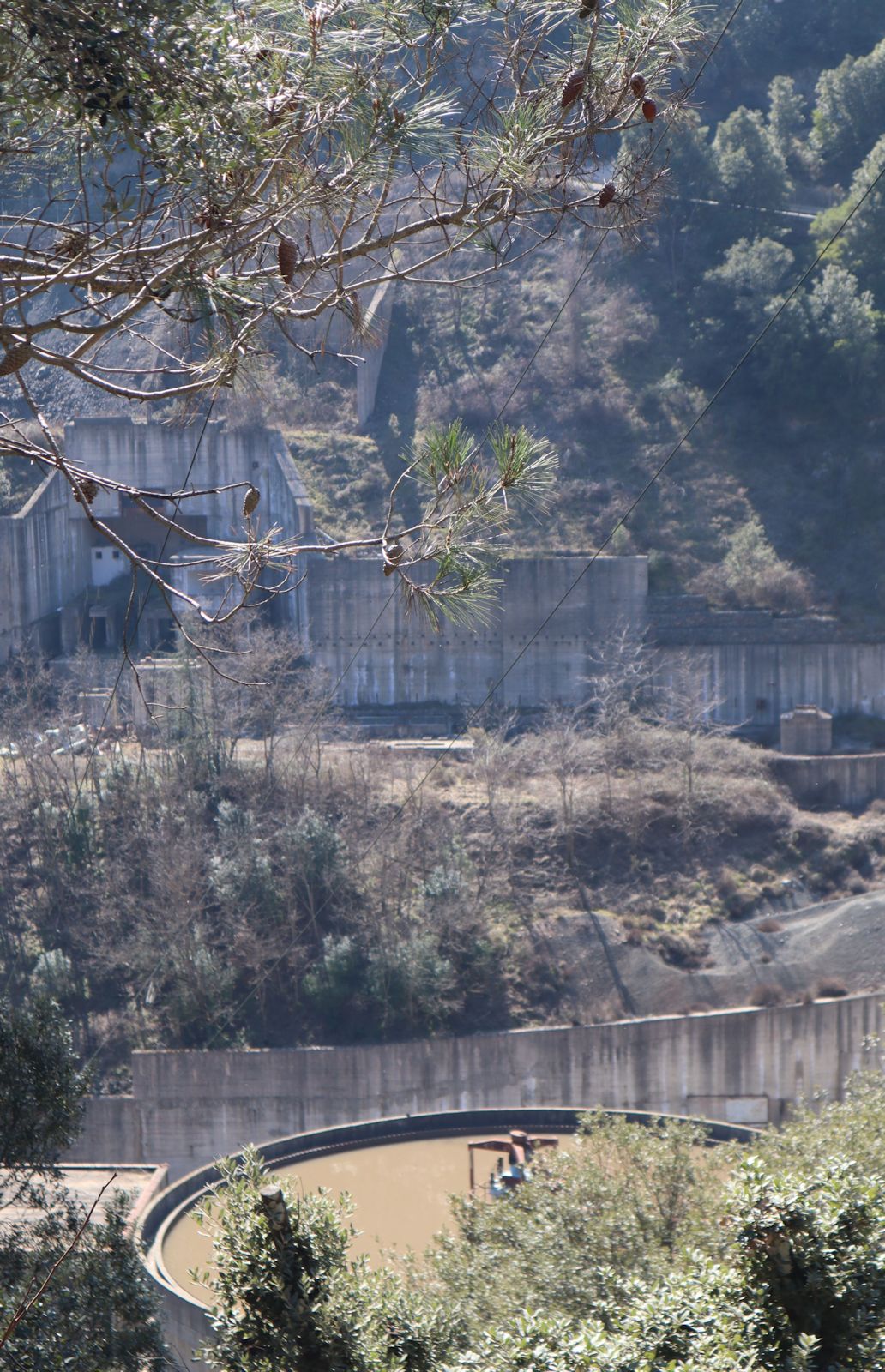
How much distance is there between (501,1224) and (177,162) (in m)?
7.25

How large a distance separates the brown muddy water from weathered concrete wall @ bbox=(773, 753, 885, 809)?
11.2 meters

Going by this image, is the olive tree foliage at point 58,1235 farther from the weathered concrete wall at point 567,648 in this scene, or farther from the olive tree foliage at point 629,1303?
the weathered concrete wall at point 567,648

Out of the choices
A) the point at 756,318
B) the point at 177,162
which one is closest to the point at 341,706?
the point at 756,318

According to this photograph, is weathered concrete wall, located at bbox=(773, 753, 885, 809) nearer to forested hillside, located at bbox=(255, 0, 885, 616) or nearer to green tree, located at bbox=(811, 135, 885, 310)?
forested hillside, located at bbox=(255, 0, 885, 616)

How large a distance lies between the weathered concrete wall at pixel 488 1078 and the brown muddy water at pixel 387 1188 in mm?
3675

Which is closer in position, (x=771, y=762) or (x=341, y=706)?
(x=771, y=762)

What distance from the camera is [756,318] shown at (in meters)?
32.6

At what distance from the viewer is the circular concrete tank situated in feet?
39.7

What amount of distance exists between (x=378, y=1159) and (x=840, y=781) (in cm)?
1270

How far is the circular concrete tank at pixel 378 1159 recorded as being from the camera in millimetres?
12094

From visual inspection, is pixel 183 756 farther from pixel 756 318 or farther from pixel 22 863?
pixel 756 318

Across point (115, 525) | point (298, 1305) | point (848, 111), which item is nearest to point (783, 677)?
point (115, 525)

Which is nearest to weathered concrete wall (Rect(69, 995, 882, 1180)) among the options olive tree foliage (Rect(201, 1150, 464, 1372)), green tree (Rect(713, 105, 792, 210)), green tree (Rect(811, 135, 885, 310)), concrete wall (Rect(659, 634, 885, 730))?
concrete wall (Rect(659, 634, 885, 730))

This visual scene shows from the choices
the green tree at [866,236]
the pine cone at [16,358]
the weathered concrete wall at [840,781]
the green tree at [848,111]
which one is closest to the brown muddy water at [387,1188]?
the pine cone at [16,358]
